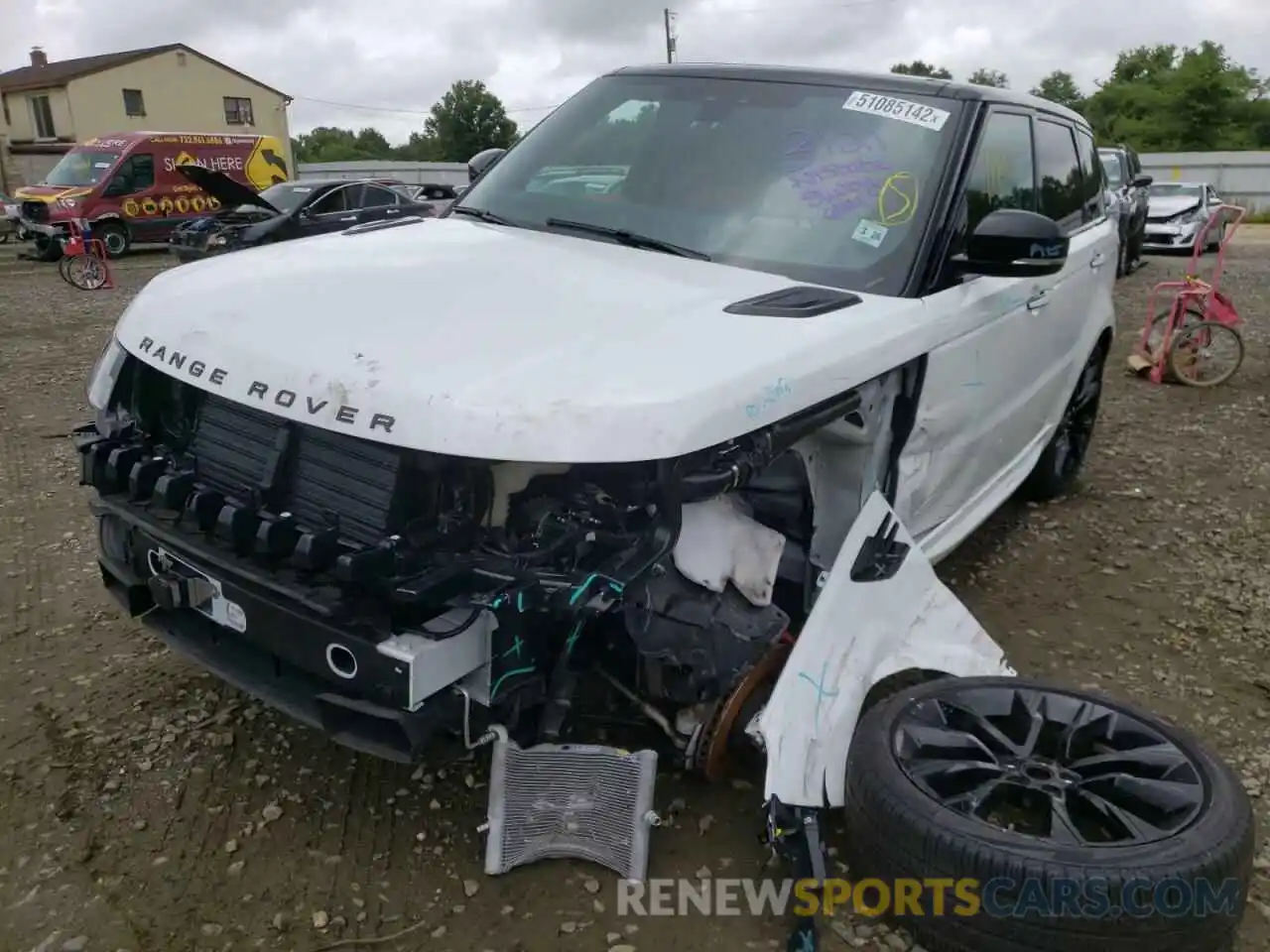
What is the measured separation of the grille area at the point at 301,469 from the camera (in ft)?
7.26

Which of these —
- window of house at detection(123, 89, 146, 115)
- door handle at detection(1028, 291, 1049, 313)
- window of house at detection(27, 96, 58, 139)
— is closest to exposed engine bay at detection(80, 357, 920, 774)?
door handle at detection(1028, 291, 1049, 313)

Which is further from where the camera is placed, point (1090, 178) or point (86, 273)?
point (86, 273)

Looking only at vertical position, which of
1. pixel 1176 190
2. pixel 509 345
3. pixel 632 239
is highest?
pixel 632 239

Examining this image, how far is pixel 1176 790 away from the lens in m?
2.43

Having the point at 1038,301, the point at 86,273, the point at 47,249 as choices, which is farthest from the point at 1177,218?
the point at 47,249

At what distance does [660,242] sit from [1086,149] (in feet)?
10.0

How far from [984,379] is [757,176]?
41.3 inches

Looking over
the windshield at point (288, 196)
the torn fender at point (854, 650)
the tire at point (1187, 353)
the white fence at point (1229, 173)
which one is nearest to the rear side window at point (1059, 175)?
the torn fender at point (854, 650)

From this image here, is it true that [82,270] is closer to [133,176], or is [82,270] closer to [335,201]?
[335,201]

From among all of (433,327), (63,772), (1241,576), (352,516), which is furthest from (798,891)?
(1241,576)

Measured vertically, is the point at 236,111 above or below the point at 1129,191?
above

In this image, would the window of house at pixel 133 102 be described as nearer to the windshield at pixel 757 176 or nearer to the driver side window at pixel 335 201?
the driver side window at pixel 335 201

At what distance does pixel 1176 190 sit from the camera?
20.2 metres

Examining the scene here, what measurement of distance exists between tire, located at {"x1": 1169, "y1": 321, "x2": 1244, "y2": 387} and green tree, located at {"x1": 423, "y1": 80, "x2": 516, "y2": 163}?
5643cm
